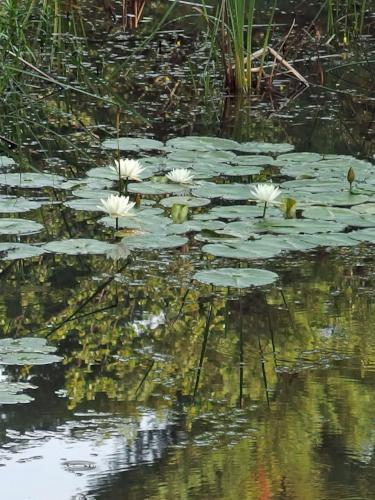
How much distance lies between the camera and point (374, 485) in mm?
2689

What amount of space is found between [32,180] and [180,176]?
0.61 m

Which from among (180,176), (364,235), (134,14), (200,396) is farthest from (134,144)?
(134,14)

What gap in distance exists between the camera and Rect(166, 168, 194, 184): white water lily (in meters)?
4.84

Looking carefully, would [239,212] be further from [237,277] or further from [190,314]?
[190,314]

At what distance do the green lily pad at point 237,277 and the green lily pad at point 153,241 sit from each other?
0.91ft

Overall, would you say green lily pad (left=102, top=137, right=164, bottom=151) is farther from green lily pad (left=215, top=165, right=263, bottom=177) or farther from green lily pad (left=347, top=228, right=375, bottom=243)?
green lily pad (left=347, top=228, right=375, bottom=243)

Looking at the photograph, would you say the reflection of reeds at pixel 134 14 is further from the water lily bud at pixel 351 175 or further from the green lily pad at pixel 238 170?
the water lily bud at pixel 351 175

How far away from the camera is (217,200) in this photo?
4863 millimetres

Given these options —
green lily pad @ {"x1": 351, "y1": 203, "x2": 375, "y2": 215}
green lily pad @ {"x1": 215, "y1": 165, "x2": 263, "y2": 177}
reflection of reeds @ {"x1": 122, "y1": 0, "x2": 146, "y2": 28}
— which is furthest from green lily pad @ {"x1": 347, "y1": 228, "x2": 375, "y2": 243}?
reflection of reeds @ {"x1": 122, "y1": 0, "x2": 146, "y2": 28}

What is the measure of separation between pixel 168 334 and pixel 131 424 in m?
0.61

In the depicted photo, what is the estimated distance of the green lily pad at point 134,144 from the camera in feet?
17.8

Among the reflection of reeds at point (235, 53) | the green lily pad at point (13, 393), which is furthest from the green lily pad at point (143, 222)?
the reflection of reeds at point (235, 53)

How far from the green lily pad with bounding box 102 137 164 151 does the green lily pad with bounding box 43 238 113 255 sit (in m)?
1.25

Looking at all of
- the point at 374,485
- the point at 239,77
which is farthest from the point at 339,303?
the point at 239,77
